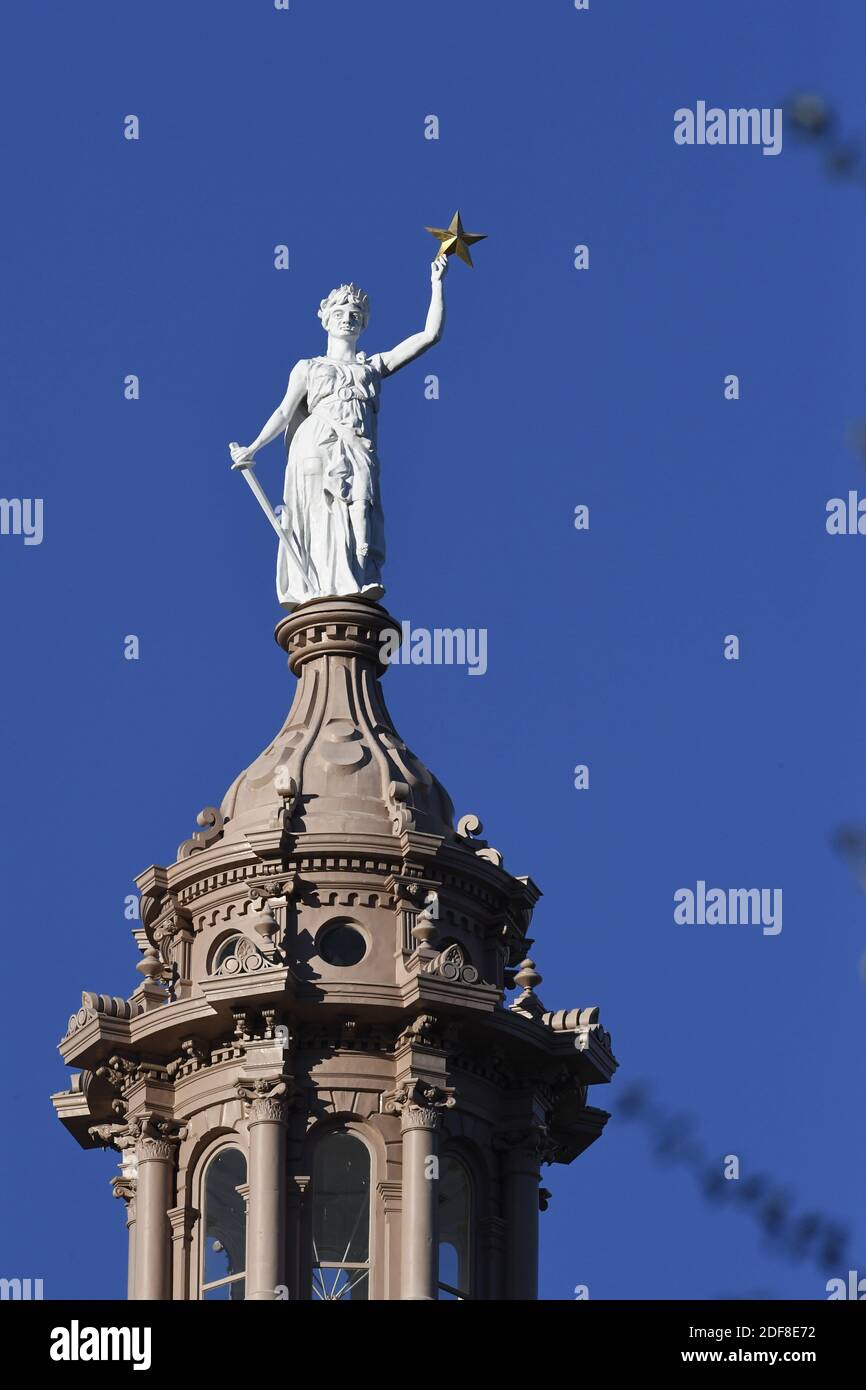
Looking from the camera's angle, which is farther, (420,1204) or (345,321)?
(345,321)

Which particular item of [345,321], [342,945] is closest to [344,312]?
[345,321]

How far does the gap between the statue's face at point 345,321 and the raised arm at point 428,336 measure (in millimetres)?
653

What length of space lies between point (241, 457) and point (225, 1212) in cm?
1291

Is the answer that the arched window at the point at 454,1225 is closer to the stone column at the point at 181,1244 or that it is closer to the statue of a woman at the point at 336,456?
the stone column at the point at 181,1244

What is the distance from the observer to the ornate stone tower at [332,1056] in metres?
71.7

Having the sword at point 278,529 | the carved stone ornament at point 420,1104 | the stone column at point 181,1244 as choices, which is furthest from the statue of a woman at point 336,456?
the stone column at point 181,1244

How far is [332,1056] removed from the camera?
7256 centimetres

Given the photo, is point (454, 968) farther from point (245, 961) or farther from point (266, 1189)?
point (266, 1189)

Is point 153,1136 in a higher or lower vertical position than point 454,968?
lower

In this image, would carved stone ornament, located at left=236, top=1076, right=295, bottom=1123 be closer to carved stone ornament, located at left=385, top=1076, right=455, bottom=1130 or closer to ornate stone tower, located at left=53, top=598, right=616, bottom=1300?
ornate stone tower, located at left=53, top=598, right=616, bottom=1300

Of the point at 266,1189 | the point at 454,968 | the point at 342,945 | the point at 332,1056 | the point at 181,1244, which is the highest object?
the point at 342,945

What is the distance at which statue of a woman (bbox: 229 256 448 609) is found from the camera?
255 feet

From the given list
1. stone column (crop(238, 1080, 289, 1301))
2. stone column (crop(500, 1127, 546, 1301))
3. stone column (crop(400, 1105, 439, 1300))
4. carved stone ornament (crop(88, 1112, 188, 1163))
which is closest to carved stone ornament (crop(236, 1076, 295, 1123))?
stone column (crop(238, 1080, 289, 1301))

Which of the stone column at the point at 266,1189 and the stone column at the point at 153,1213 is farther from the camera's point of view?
the stone column at the point at 153,1213
